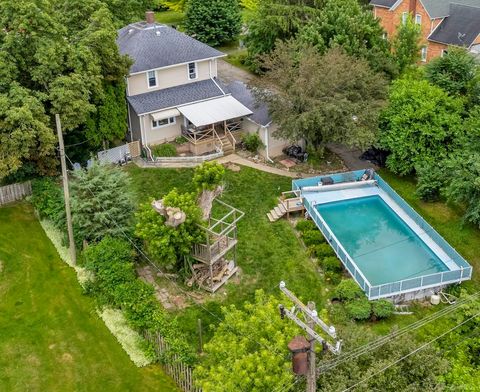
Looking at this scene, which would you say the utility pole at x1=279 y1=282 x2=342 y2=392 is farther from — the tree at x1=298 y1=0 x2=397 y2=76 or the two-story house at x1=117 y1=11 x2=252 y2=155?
the tree at x1=298 y1=0 x2=397 y2=76

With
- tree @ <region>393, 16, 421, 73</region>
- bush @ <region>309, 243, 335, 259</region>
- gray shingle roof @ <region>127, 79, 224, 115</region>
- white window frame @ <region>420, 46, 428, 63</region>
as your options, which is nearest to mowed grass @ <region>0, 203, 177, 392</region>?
bush @ <region>309, 243, 335, 259</region>

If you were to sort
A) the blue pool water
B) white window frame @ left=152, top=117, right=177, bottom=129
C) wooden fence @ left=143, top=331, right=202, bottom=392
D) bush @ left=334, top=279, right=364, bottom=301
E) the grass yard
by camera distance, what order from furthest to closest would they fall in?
white window frame @ left=152, top=117, right=177, bottom=129
the blue pool water
bush @ left=334, top=279, right=364, bottom=301
the grass yard
wooden fence @ left=143, top=331, right=202, bottom=392

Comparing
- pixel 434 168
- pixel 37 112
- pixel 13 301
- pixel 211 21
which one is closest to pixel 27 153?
pixel 37 112

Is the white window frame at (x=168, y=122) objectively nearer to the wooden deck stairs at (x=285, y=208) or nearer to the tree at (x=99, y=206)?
the tree at (x=99, y=206)

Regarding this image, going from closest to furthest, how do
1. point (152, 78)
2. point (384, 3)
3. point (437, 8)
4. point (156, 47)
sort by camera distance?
point (152, 78), point (156, 47), point (437, 8), point (384, 3)

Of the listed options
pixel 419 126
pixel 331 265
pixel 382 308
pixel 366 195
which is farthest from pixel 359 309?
pixel 419 126

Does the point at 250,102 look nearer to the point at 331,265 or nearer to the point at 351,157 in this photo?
the point at 351,157
